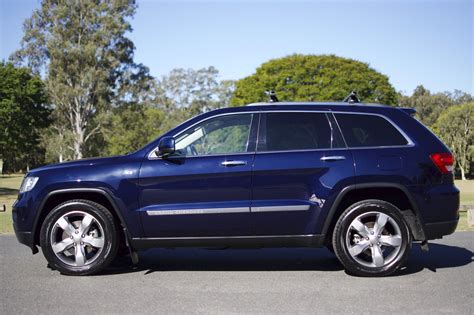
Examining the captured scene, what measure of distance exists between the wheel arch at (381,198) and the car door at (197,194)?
93 cm

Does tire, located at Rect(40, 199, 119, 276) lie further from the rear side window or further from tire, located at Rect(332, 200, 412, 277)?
the rear side window

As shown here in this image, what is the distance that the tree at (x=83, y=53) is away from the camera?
133 ft

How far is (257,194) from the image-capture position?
19.9ft

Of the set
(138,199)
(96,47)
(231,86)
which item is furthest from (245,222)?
(231,86)

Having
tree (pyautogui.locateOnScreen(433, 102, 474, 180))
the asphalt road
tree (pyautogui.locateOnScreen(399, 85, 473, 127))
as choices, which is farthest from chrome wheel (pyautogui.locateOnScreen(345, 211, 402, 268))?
tree (pyautogui.locateOnScreen(399, 85, 473, 127))

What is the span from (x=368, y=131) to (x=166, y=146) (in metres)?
2.26

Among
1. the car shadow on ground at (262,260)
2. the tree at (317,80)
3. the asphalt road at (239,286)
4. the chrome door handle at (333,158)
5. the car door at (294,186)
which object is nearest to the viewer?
the asphalt road at (239,286)

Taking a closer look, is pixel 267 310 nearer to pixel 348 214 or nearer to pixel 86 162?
pixel 348 214

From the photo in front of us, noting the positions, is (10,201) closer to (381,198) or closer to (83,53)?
(83,53)

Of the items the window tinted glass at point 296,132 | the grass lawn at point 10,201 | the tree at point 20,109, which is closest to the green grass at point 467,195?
the grass lawn at point 10,201

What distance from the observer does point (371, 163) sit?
618 cm

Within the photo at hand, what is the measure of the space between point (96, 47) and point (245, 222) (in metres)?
37.1

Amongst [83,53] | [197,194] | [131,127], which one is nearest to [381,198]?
[197,194]

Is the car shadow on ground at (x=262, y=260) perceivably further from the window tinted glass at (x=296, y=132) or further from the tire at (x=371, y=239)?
the window tinted glass at (x=296, y=132)
